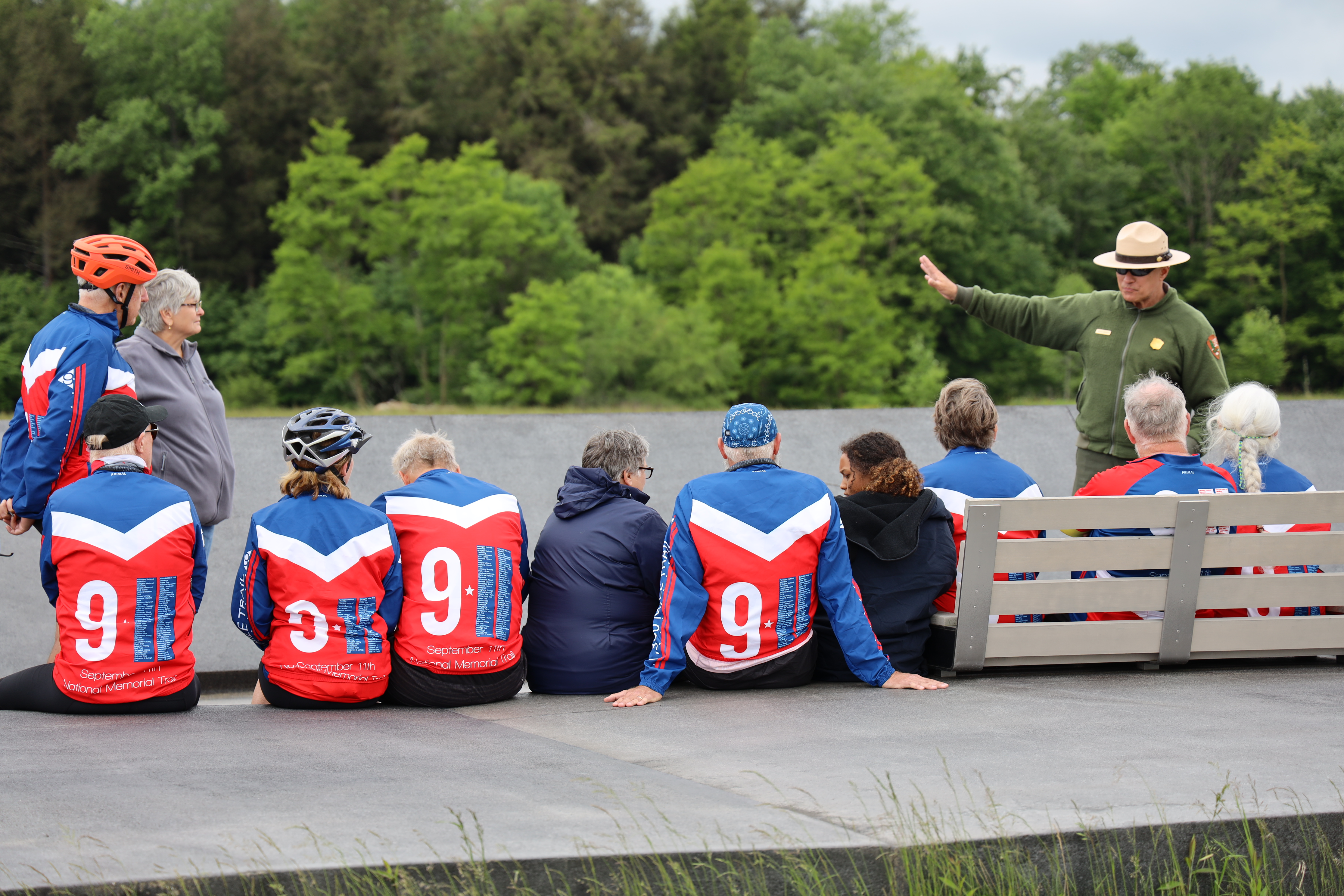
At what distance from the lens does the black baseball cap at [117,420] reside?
4578 mm

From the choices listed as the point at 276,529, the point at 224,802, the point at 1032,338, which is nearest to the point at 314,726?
the point at 276,529

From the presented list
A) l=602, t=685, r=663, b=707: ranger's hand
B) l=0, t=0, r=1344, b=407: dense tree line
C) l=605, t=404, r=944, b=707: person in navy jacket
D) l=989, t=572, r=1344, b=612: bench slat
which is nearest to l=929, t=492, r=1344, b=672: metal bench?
l=989, t=572, r=1344, b=612: bench slat

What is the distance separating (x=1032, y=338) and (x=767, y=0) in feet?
198

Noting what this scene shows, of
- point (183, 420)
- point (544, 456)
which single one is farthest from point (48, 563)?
point (544, 456)

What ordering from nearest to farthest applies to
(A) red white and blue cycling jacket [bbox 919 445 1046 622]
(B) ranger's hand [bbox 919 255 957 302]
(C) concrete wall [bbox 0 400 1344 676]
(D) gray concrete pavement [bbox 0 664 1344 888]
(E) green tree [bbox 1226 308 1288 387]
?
(D) gray concrete pavement [bbox 0 664 1344 888] < (A) red white and blue cycling jacket [bbox 919 445 1046 622] < (B) ranger's hand [bbox 919 255 957 302] < (C) concrete wall [bbox 0 400 1344 676] < (E) green tree [bbox 1226 308 1288 387]

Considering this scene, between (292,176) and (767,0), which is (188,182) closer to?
(292,176)

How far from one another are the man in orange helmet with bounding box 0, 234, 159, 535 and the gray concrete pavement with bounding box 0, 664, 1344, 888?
2.93 feet

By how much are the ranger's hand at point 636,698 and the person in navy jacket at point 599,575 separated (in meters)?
0.27

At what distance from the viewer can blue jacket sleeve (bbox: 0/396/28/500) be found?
5023 mm

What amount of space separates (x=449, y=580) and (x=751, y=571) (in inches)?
47.0

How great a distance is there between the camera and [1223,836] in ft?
11.0

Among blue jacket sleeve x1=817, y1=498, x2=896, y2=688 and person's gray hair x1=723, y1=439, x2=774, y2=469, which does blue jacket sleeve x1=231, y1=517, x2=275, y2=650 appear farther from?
blue jacket sleeve x1=817, y1=498, x2=896, y2=688

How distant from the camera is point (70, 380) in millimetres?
4891

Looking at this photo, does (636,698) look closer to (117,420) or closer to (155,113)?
(117,420)
